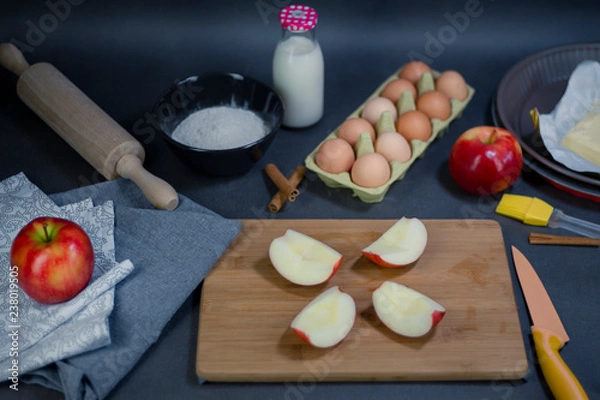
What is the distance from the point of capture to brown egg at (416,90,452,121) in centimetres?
158

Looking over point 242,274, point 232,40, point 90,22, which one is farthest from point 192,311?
point 90,22

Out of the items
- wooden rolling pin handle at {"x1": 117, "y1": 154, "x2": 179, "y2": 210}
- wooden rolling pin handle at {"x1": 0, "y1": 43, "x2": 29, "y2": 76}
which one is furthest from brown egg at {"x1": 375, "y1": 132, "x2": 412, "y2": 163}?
wooden rolling pin handle at {"x1": 0, "y1": 43, "x2": 29, "y2": 76}

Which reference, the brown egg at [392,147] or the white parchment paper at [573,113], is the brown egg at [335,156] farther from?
the white parchment paper at [573,113]

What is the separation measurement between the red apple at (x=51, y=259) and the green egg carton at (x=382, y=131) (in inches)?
21.4

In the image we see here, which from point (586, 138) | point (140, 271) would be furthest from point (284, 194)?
point (586, 138)

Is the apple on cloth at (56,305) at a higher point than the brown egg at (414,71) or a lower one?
lower

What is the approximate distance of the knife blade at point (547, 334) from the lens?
3.56 ft

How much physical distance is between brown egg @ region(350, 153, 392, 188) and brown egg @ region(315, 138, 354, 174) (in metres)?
0.03

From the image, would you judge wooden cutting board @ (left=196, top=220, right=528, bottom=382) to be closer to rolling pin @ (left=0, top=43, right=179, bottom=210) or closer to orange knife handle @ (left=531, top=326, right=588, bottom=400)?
orange knife handle @ (left=531, top=326, right=588, bottom=400)

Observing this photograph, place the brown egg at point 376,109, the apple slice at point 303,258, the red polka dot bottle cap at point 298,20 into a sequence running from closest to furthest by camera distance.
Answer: the apple slice at point 303,258 → the red polka dot bottle cap at point 298,20 → the brown egg at point 376,109

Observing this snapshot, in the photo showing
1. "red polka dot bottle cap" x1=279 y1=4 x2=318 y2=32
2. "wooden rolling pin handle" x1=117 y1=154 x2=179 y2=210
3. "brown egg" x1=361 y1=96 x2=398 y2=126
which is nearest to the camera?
"wooden rolling pin handle" x1=117 y1=154 x2=179 y2=210

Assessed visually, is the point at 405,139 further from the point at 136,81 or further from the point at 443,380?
the point at 136,81

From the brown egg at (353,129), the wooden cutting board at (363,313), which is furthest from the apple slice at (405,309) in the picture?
the brown egg at (353,129)

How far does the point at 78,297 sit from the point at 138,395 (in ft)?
0.68
